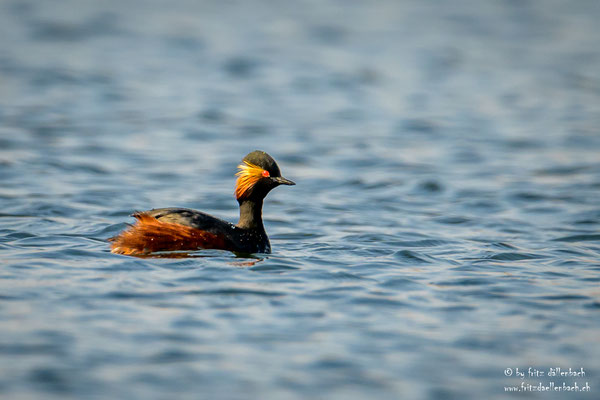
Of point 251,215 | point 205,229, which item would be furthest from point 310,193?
point 205,229

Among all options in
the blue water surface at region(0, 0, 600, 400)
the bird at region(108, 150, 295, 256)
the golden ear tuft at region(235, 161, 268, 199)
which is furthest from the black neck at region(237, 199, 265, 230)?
the blue water surface at region(0, 0, 600, 400)

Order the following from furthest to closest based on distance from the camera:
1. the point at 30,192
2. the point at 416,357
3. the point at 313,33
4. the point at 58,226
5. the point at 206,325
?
the point at 313,33, the point at 30,192, the point at 58,226, the point at 206,325, the point at 416,357

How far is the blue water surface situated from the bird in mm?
263

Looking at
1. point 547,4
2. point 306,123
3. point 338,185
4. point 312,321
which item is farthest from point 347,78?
point 312,321

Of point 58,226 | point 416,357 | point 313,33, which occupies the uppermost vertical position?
point 313,33

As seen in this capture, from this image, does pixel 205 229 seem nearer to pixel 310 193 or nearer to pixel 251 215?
→ pixel 251 215

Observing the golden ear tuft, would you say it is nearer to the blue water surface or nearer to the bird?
the bird

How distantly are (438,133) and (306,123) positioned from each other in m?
2.94

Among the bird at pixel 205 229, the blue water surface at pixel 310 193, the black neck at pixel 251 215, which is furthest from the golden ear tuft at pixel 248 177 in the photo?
the blue water surface at pixel 310 193

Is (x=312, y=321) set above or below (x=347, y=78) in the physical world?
below

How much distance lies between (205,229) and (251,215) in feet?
2.92

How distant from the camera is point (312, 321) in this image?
7914 mm

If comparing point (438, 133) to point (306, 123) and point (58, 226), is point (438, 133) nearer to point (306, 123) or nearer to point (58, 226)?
point (306, 123)

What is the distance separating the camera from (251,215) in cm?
1059
